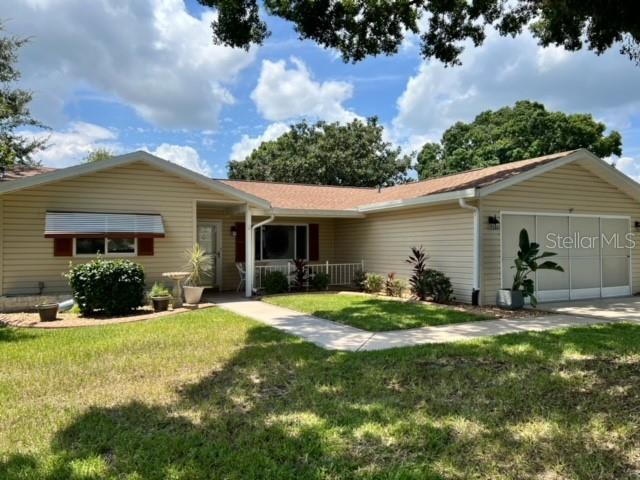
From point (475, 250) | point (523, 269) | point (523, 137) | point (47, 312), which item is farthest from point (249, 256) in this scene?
point (523, 137)

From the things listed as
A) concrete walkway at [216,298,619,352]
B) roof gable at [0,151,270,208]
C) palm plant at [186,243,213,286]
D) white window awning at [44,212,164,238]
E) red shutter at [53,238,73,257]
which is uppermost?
roof gable at [0,151,270,208]

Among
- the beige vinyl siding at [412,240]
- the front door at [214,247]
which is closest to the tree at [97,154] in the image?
the front door at [214,247]

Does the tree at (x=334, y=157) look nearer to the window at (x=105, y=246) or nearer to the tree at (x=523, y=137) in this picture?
the tree at (x=523, y=137)

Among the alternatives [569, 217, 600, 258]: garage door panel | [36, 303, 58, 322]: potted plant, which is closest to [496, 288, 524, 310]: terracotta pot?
[569, 217, 600, 258]: garage door panel

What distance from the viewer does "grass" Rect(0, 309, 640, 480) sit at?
3.13 m

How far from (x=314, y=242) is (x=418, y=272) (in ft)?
16.8

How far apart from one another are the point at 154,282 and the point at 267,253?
4.54 meters

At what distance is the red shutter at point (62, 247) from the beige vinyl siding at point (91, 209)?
139 mm

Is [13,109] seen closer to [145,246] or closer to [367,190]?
[145,246]

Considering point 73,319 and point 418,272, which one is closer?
point 73,319

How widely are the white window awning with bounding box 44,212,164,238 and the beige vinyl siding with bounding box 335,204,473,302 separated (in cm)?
666

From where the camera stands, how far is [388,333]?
7562mm

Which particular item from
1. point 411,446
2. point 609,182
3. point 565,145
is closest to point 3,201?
point 411,446

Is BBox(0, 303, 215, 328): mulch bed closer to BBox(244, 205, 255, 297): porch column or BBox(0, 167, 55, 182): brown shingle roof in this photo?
BBox(244, 205, 255, 297): porch column
